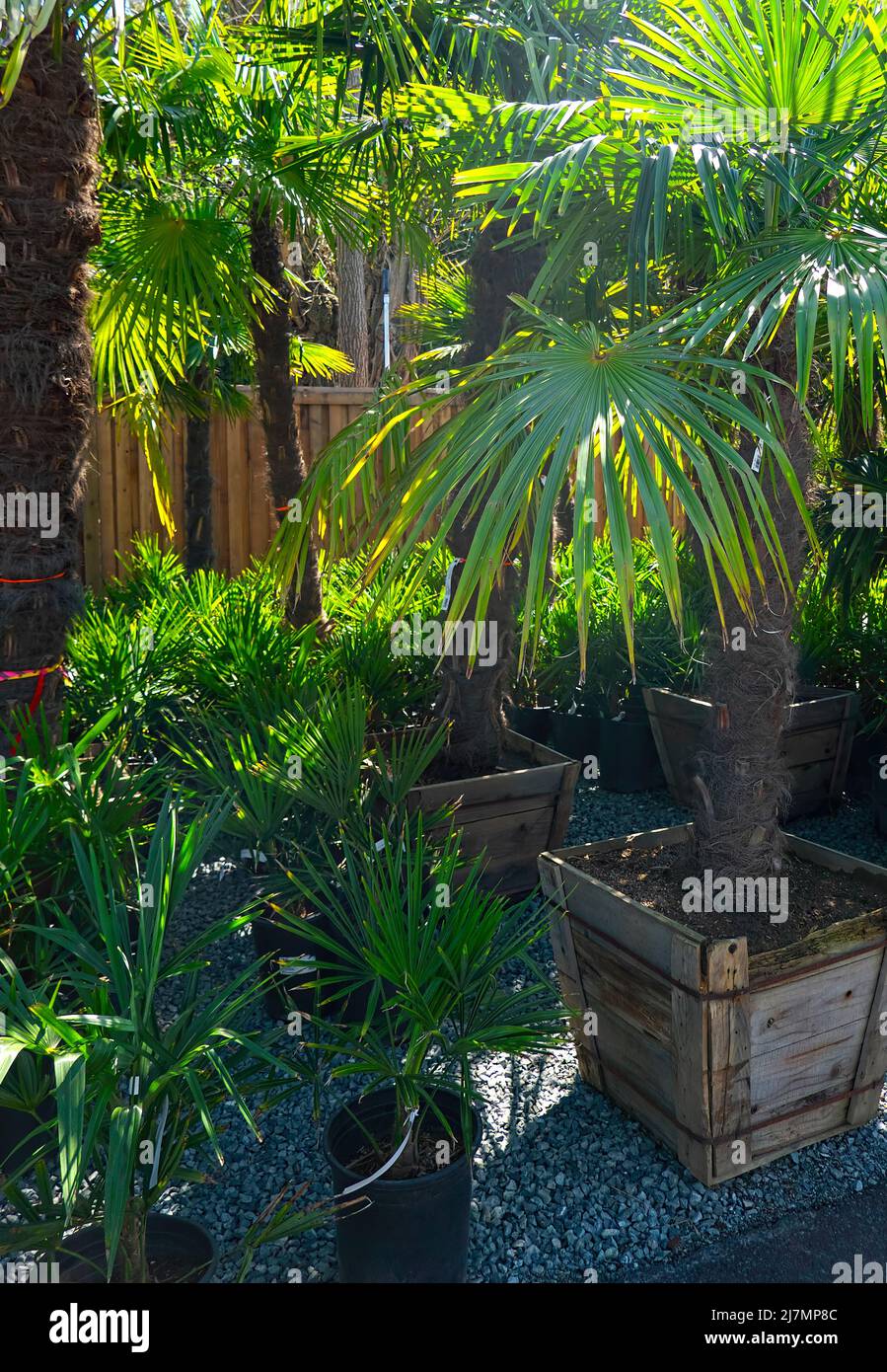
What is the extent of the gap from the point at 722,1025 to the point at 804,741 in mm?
2738

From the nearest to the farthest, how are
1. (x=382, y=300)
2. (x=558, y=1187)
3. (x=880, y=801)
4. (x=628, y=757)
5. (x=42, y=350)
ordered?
1. (x=558, y=1187)
2. (x=42, y=350)
3. (x=880, y=801)
4. (x=628, y=757)
5. (x=382, y=300)

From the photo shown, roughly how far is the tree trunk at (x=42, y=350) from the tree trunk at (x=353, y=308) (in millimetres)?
11005

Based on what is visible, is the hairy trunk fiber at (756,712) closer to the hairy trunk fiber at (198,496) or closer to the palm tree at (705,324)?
the palm tree at (705,324)

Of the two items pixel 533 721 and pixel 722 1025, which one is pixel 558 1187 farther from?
pixel 533 721

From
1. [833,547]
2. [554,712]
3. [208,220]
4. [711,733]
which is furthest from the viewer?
[554,712]

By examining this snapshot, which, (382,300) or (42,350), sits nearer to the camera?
(42,350)

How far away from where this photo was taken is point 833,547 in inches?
190

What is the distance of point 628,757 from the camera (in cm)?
546

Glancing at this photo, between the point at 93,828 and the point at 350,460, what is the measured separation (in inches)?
46.9

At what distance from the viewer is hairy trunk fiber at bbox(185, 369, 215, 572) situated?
7.52 meters

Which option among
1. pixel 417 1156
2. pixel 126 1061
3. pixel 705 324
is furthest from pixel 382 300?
pixel 126 1061

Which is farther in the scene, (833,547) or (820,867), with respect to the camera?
(833,547)

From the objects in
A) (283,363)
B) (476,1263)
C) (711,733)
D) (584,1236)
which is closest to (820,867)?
(711,733)

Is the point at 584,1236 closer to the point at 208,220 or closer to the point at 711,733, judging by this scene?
the point at 711,733
